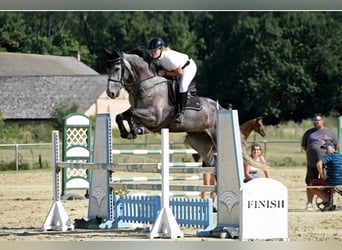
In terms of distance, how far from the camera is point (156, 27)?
176ft

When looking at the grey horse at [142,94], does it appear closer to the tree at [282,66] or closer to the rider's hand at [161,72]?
the rider's hand at [161,72]

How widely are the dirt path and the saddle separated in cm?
133

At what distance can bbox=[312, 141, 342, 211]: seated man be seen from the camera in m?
11.9

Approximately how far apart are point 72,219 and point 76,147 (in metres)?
3.51

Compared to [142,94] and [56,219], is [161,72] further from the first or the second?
[56,219]

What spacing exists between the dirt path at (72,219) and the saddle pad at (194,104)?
1320 millimetres

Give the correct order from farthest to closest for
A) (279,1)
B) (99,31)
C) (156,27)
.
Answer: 1. (156,27)
2. (99,31)
3. (279,1)

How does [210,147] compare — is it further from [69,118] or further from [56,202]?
[69,118]

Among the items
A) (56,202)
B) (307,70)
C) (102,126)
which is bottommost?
(56,202)

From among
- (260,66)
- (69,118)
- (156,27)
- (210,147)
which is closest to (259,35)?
(260,66)

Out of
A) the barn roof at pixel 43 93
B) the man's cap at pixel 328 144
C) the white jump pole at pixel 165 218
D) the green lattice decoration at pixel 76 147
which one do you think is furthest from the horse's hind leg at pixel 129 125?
the barn roof at pixel 43 93

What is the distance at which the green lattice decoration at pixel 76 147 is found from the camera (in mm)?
14773

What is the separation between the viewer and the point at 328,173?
1205 centimetres

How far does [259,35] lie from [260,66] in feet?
6.47
